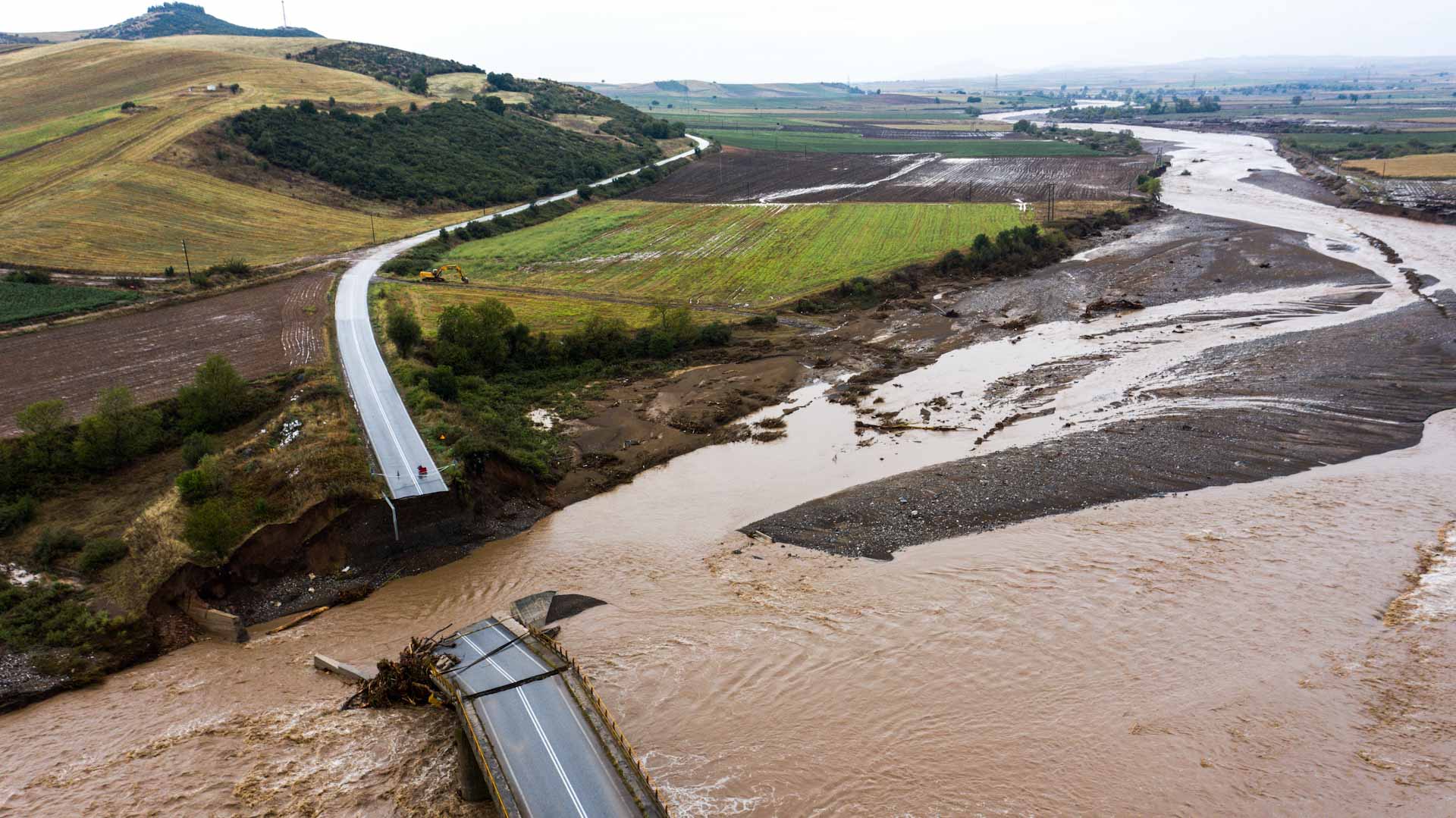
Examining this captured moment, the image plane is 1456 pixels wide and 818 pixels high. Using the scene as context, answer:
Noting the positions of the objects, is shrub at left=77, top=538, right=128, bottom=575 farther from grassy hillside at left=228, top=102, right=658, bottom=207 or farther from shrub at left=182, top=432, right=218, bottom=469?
grassy hillside at left=228, top=102, right=658, bottom=207

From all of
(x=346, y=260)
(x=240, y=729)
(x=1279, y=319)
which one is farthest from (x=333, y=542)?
(x=1279, y=319)

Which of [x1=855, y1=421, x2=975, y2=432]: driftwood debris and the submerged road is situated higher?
the submerged road

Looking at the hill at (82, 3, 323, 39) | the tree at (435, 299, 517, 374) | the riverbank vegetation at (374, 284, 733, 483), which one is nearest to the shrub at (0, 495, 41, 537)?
the riverbank vegetation at (374, 284, 733, 483)

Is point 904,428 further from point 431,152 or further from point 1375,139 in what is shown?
point 1375,139

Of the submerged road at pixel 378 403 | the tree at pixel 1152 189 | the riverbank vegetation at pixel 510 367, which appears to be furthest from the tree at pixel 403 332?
the tree at pixel 1152 189

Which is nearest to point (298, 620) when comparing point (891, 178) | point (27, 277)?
point (27, 277)
